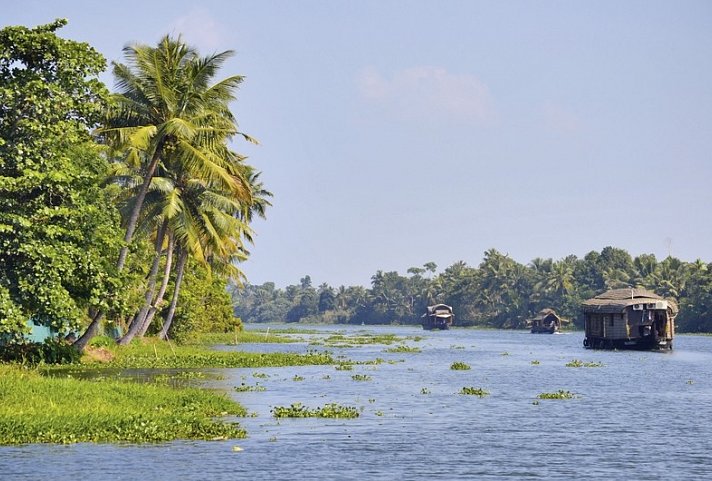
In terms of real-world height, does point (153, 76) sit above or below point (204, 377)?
above

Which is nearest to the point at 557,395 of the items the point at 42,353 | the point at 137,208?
the point at 137,208

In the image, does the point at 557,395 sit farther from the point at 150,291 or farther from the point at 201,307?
the point at 201,307

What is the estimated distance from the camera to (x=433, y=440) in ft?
85.9

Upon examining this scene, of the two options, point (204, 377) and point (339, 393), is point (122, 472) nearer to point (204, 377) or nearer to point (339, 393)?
point (339, 393)

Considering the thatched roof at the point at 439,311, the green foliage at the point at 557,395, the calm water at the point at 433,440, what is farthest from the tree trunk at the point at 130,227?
the thatched roof at the point at 439,311

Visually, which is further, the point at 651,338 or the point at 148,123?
the point at 651,338

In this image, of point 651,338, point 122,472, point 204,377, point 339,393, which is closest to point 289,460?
point 122,472

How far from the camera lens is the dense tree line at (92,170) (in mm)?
33062

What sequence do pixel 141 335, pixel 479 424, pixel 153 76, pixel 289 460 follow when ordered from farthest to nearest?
pixel 141 335, pixel 153 76, pixel 479 424, pixel 289 460

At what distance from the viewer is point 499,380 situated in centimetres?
4781

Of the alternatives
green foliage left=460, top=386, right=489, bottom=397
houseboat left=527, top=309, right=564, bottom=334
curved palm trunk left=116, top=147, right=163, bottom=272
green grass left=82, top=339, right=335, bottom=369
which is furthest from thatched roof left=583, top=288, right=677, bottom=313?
houseboat left=527, top=309, right=564, bottom=334

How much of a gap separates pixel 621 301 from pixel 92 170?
174 feet

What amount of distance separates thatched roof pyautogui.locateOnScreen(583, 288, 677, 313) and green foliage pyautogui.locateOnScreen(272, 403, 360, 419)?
5180 centimetres

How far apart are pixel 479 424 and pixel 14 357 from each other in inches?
851
